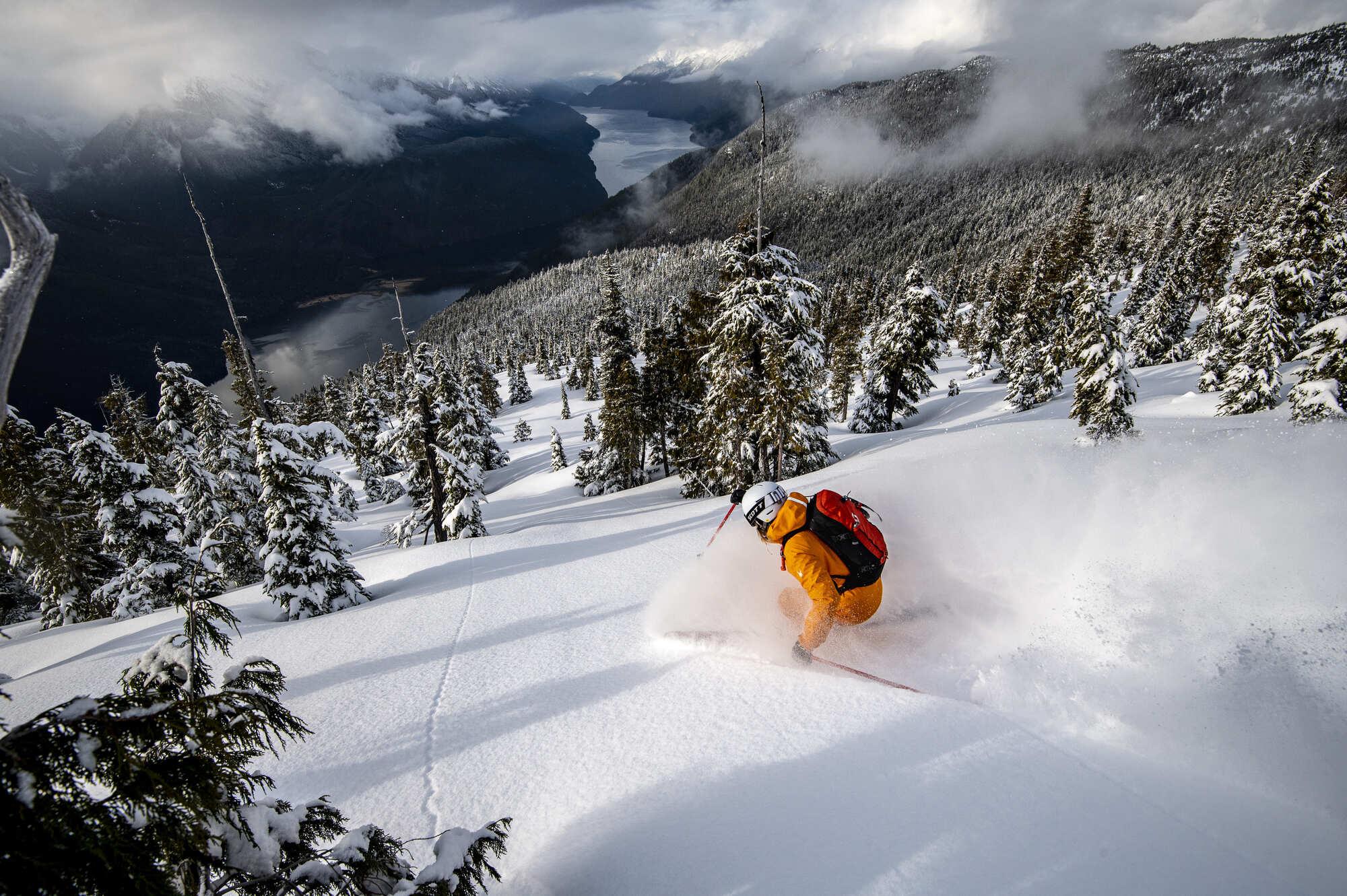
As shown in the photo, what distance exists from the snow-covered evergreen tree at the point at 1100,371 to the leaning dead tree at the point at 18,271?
88.7ft

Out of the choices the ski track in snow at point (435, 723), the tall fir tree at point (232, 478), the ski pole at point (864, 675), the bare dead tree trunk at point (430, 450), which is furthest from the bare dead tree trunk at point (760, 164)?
the tall fir tree at point (232, 478)

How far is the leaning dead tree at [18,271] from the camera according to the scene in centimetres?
198

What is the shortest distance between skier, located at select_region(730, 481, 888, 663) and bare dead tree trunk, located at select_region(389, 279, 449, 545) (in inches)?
629

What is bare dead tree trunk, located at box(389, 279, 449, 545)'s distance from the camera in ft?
63.1

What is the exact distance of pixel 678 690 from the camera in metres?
5.18

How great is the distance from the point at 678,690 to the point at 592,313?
152 metres

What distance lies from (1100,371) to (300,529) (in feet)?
93.8

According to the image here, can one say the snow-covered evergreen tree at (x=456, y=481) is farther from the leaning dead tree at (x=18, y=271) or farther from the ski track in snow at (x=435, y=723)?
the leaning dead tree at (x=18, y=271)

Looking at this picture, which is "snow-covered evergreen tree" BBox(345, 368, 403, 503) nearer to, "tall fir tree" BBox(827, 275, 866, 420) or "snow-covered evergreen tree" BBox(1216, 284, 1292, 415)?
"tall fir tree" BBox(827, 275, 866, 420)

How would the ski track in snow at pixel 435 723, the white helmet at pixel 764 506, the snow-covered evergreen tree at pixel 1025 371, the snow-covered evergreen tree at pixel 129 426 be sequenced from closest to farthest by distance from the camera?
the ski track in snow at pixel 435 723
the white helmet at pixel 764 506
the snow-covered evergreen tree at pixel 129 426
the snow-covered evergreen tree at pixel 1025 371

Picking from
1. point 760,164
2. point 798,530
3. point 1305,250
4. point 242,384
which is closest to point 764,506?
point 798,530

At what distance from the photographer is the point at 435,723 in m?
5.31

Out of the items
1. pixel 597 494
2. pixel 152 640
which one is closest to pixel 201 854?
pixel 152 640

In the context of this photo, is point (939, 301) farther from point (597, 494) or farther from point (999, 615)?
point (999, 615)
